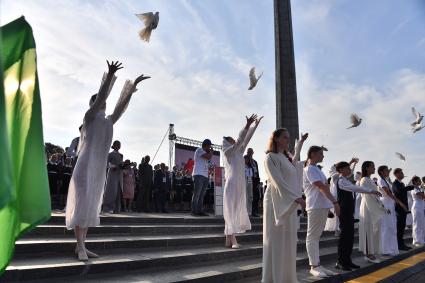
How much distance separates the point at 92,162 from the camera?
5.80 meters

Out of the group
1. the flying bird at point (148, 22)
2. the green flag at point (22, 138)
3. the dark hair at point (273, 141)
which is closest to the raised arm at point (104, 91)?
the flying bird at point (148, 22)

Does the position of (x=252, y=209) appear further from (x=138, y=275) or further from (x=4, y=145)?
(x=4, y=145)

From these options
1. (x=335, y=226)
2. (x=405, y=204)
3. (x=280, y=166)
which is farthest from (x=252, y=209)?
(x=280, y=166)

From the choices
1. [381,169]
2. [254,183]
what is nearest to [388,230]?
[381,169]

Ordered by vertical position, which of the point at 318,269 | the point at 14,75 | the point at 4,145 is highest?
the point at 14,75

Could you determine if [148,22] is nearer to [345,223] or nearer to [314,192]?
[314,192]

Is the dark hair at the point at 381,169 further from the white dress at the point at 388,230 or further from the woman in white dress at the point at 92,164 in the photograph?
the woman in white dress at the point at 92,164

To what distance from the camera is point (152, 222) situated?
29.2 feet

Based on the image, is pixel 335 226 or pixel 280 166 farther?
pixel 335 226

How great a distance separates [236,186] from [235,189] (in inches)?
2.4

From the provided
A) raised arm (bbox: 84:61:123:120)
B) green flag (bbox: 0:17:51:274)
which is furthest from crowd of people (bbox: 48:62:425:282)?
green flag (bbox: 0:17:51:274)

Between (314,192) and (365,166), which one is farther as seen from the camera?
(365,166)

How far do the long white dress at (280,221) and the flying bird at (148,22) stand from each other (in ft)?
8.52

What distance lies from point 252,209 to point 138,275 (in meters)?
7.63
